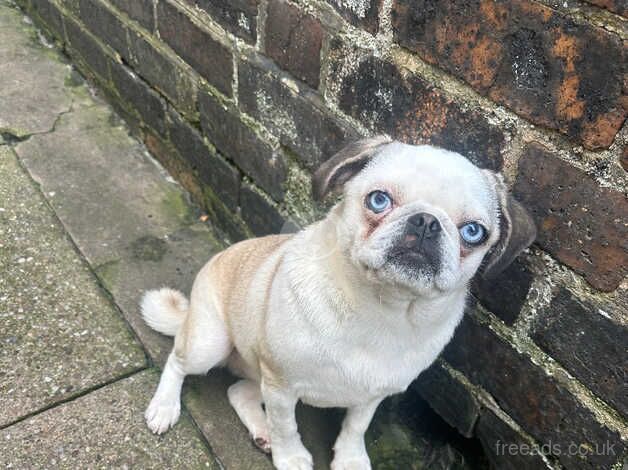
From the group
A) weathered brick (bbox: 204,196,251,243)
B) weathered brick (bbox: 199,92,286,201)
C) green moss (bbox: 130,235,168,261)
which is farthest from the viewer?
weathered brick (bbox: 204,196,251,243)

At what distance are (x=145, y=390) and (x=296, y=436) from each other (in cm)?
60

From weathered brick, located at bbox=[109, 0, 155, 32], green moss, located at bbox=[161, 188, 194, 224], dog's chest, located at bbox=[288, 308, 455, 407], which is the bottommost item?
green moss, located at bbox=[161, 188, 194, 224]

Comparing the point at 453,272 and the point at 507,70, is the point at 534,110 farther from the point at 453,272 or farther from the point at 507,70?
the point at 453,272

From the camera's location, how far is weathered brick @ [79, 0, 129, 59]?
10.0 ft

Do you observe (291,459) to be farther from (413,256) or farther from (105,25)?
(105,25)

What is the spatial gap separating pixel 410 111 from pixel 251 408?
119cm

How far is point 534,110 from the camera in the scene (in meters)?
1.34

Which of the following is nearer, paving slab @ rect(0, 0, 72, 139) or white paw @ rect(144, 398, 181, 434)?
white paw @ rect(144, 398, 181, 434)

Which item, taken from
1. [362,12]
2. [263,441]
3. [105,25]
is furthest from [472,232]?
[105,25]

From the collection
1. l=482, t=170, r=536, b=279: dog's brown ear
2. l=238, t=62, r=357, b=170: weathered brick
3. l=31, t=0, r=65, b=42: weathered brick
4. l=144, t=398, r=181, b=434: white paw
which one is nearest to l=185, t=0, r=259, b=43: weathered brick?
l=238, t=62, r=357, b=170: weathered brick

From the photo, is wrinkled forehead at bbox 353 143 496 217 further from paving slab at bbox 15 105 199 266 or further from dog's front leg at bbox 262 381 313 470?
paving slab at bbox 15 105 199 266

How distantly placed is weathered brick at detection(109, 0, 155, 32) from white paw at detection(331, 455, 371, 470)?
220 cm

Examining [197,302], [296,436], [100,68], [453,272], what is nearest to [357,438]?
[296,436]

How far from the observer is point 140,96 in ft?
10.2
